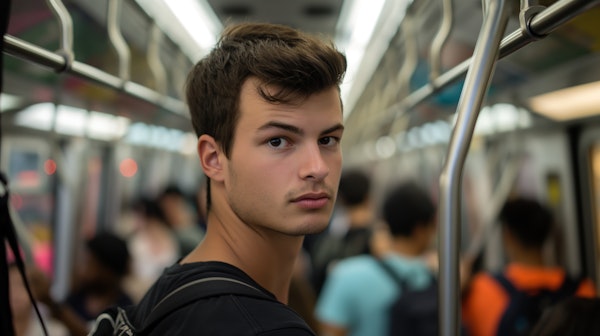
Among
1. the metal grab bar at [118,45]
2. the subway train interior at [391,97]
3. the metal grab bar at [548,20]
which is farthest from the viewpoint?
the metal grab bar at [118,45]

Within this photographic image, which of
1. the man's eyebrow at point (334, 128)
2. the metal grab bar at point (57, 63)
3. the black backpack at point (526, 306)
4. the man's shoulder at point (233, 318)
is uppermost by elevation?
the metal grab bar at point (57, 63)

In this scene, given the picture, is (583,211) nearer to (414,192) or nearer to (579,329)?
(414,192)

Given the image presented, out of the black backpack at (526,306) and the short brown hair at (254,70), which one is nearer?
the short brown hair at (254,70)

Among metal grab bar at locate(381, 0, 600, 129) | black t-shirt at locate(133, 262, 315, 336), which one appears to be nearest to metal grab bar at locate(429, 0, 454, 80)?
metal grab bar at locate(381, 0, 600, 129)

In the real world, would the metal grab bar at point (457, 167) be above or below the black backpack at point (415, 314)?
above

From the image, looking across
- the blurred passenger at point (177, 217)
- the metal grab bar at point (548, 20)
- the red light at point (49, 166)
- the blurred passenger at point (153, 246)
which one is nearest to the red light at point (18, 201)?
the red light at point (49, 166)

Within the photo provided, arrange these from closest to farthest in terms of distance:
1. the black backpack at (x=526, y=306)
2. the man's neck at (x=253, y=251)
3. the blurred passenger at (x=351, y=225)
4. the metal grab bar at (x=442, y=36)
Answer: the man's neck at (x=253, y=251), the metal grab bar at (x=442, y=36), the black backpack at (x=526, y=306), the blurred passenger at (x=351, y=225)

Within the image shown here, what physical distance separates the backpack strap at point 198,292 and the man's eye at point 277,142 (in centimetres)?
28

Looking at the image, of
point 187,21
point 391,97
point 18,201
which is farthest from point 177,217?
point 391,97

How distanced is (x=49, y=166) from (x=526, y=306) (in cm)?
349

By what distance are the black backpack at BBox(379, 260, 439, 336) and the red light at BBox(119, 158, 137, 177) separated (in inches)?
184

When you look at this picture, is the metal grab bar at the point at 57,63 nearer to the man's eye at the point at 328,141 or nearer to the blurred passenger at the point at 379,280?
the man's eye at the point at 328,141

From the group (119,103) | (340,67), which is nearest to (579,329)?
(340,67)

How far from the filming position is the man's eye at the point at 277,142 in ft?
3.82
